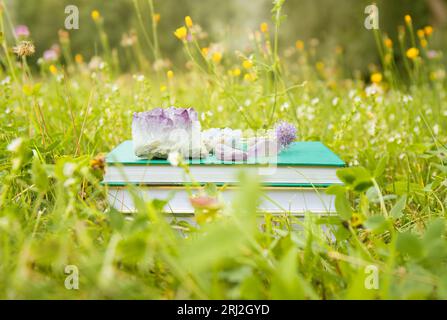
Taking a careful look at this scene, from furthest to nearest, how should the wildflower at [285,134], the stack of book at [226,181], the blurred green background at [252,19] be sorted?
the blurred green background at [252,19], the wildflower at [285,134], the stack of book at [226,181]

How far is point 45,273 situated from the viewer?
72 cm

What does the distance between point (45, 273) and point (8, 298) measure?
0.38 ft

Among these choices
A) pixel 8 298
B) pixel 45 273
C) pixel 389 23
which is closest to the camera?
pixel 8 298

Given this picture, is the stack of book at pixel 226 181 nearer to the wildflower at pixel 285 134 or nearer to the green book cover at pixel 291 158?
the green book cover at pixel 291 158

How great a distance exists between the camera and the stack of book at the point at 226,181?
93 centimetres

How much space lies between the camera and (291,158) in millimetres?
1008

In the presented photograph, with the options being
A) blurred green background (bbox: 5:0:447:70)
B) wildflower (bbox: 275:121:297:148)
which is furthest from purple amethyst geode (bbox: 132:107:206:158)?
blurred green background (bbox: 5:0:447:70)

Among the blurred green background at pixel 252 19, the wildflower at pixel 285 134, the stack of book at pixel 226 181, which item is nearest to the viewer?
the stack of book at pixel 226 181

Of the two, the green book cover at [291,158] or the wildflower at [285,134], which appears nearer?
the green book cover at [291,158]

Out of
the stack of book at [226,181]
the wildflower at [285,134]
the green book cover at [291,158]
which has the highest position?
the wildflower at [285,134]

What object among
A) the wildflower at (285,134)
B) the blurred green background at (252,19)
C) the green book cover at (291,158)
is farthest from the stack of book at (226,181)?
the blurred green background at (252,19)

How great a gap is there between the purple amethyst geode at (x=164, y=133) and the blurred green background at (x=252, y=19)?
3.47 metres
